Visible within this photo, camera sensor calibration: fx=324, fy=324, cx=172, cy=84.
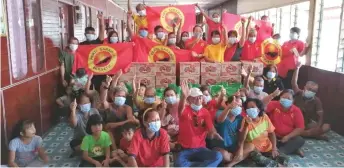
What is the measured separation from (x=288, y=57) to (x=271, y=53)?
34cm

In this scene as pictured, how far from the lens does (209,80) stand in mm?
5617

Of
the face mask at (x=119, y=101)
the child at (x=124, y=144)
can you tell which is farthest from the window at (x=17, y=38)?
the child at (x=124, y=144)

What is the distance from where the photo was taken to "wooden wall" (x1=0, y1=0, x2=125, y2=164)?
3859 millimetres

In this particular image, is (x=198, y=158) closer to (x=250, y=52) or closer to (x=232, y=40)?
(x=232, y=40)

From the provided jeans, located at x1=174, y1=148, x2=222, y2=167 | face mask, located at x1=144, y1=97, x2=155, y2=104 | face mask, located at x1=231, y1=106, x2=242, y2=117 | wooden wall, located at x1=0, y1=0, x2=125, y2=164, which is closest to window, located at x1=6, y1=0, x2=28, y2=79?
wooden wall, located at x1=0, y1=0, x2=125, y2=164

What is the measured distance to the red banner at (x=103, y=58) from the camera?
5.62m

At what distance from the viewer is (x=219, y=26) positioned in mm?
6723

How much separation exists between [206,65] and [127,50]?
143cm

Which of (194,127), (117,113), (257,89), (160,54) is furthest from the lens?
(160,54)

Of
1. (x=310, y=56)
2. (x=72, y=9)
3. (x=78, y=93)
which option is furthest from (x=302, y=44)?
(x=72, y=9)

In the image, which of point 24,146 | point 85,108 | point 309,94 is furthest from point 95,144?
point 309,94

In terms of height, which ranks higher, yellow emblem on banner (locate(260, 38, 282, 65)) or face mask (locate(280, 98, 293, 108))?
yellow emblem on banner (locate(260, 38, 282, 65))

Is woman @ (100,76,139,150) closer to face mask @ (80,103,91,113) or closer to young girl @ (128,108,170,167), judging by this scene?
face mask @ (80,103,91,113)

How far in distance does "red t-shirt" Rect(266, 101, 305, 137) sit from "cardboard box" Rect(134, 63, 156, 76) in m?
2.09
